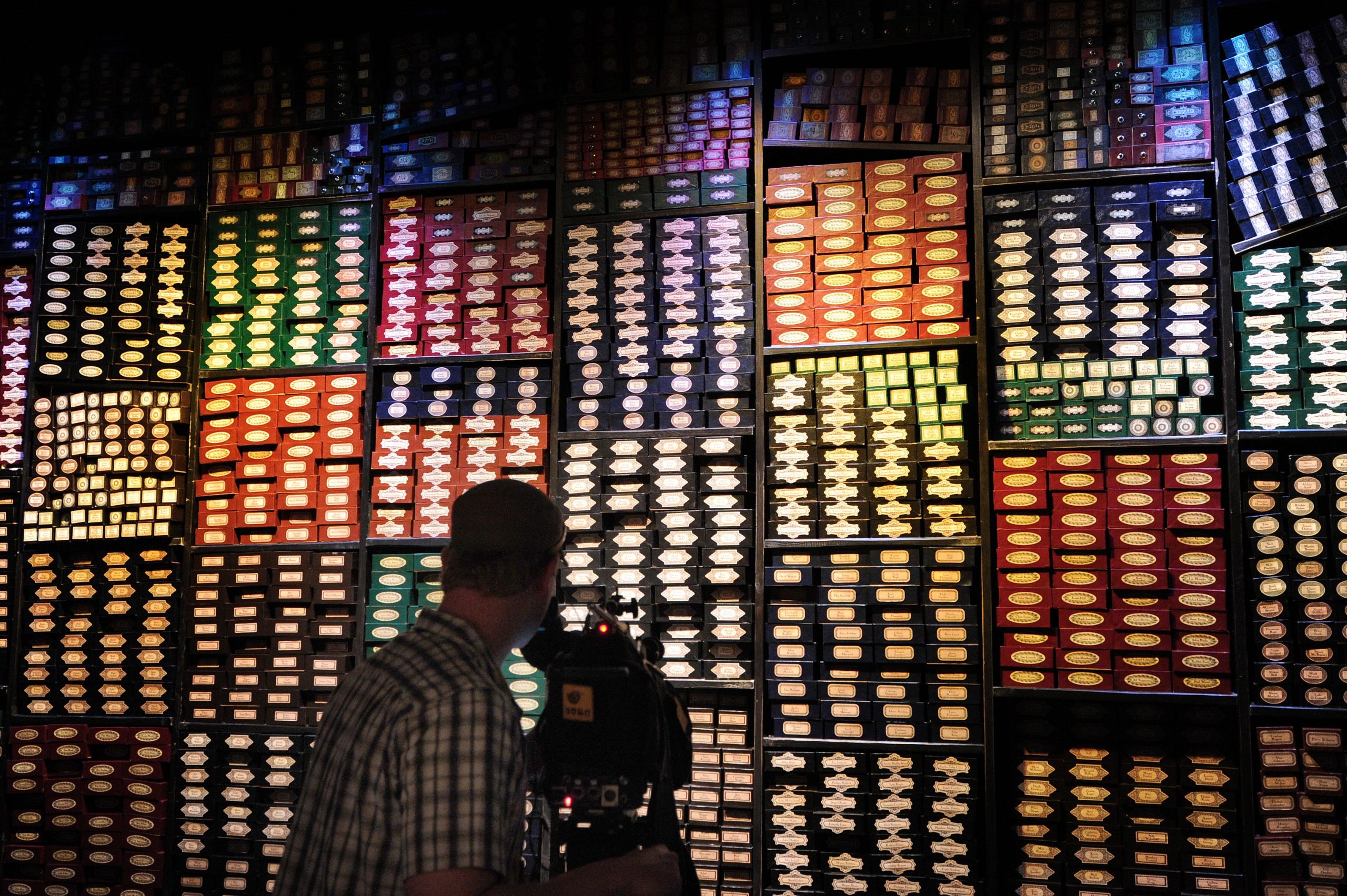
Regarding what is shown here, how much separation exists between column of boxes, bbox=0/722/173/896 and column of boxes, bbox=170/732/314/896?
113mm

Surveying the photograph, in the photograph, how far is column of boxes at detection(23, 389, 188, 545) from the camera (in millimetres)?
4469

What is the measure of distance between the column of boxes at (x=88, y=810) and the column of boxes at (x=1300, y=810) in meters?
4.20

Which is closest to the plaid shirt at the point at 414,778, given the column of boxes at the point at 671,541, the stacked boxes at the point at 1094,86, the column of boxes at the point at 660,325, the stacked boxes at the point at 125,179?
the column of boxes at the point at 671,541

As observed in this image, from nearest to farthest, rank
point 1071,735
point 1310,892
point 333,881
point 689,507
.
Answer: point 333,881, point 1310,892, point 1071,735, point 689,507

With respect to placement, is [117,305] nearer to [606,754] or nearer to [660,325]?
[660,325]

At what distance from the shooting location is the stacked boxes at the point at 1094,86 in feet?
12.6

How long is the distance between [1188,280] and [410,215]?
3.13 metres

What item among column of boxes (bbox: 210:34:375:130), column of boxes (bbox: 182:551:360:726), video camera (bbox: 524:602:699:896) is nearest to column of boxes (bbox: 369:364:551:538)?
column of boxes (bbox: 182:551:360:726)

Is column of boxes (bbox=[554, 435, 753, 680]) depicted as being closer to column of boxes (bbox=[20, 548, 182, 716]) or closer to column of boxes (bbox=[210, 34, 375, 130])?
column of boxes (bbox=[20, 548, 182, 716])

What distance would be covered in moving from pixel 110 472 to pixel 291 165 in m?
1.56

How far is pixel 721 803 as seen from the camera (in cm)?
390

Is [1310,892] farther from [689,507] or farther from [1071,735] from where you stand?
[689,507]

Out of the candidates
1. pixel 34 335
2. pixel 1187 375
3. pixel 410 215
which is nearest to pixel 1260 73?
pixel 1187 375

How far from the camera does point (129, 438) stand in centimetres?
449
